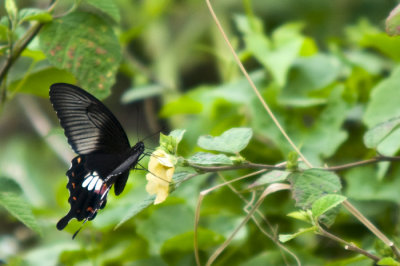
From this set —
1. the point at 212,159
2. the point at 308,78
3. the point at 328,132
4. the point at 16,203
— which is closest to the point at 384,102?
the point at 328,132

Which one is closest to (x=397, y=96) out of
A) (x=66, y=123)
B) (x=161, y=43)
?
(x=66, y=123)

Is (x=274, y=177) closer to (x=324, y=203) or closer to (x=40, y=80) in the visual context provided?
(x=324, y=203)

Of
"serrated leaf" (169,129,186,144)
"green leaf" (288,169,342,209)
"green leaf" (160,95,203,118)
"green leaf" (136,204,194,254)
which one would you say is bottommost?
"green leaf" (136,204,194,254)

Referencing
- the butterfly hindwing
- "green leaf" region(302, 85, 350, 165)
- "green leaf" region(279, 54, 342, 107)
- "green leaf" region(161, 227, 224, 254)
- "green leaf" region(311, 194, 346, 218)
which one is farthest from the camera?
"green leaf" region(279, 54, 342, 107)

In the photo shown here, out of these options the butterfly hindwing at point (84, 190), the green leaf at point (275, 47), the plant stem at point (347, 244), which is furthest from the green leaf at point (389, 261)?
the green leaf at point (275, 47)

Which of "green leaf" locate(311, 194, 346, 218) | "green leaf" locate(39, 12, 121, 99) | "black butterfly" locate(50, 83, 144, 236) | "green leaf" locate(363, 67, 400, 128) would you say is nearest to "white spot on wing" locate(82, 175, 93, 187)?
"black butterfly" locate(50, 83, 144, 236)

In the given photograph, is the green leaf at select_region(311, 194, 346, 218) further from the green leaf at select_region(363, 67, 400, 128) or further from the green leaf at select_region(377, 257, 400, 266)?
the green leaf at select_region(363, 67, 400, 128)

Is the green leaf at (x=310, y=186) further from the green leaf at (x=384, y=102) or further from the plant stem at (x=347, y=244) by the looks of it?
the green leaf at (x=384, y=102)
